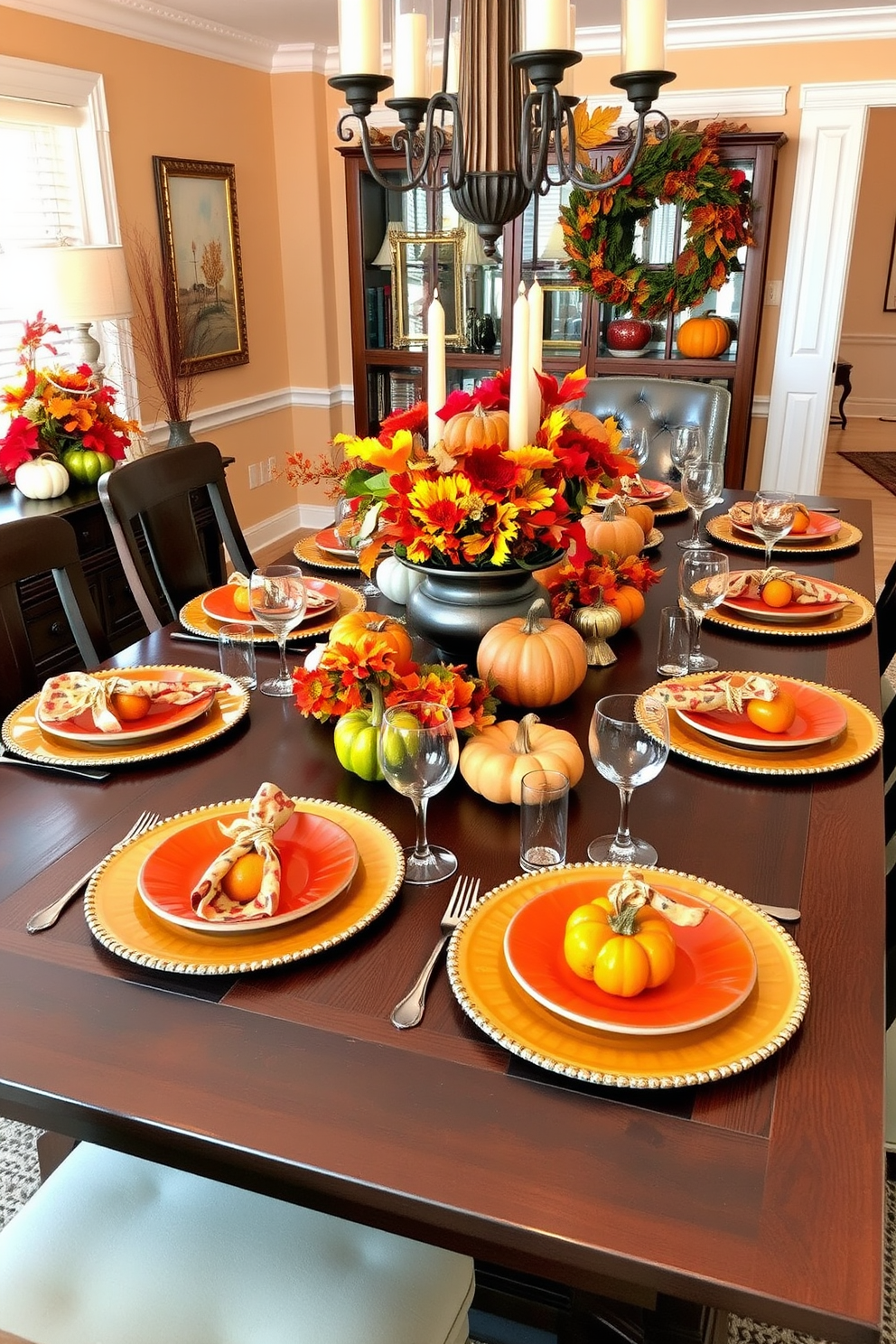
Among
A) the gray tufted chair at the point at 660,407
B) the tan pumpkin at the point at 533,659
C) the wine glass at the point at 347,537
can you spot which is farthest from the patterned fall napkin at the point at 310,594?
the gray tufted chair at the point at 660,407

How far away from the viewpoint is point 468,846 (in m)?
1.22

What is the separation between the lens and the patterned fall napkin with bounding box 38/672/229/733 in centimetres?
146

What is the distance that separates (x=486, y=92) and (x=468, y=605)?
803mm

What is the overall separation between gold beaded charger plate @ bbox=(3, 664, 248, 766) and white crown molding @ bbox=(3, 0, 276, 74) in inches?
117

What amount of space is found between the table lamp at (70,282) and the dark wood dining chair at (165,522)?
100cm

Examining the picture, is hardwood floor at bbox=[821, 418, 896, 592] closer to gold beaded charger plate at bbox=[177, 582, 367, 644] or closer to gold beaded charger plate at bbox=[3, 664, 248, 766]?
gold beaded charger plate at bbox=[177, 582, 367, 644]

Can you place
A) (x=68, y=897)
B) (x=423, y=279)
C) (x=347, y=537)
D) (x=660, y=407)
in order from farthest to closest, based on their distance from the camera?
(x=423, y=279), (x=660, y=407), (x=347, y=537), (x=68, y=897)

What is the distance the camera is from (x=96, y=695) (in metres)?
1.47

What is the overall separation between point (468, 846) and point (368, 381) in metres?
4.17

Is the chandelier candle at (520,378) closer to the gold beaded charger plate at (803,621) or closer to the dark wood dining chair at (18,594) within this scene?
the gold beaded charger plate at (803,621)

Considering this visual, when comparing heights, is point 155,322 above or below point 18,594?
above

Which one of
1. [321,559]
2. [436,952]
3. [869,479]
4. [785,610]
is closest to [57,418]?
[321,559]

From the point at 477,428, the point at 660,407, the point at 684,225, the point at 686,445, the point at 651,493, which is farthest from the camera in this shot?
the point at 684,225

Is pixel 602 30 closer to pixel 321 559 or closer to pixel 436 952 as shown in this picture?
pixel 321 559
